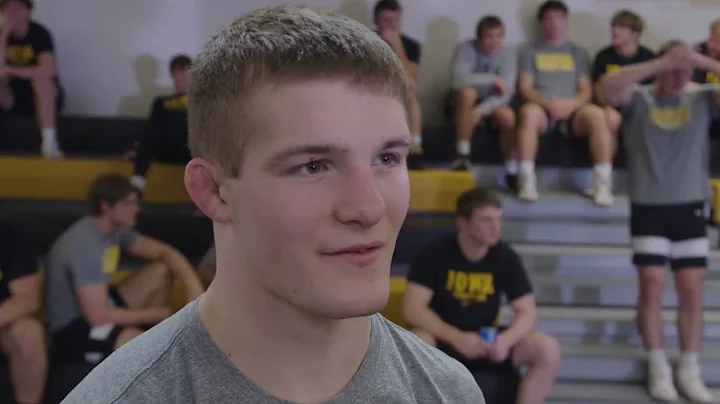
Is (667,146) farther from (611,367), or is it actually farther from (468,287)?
(468,287)

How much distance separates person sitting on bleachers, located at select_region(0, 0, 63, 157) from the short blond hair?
4.17m

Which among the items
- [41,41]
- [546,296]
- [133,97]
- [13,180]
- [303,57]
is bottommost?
[546,296]

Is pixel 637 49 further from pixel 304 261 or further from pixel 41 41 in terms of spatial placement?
pixel 304 261

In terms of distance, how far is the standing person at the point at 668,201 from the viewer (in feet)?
10.5

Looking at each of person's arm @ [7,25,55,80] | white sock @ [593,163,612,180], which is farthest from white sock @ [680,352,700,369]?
person's arm @ [7,25,55,80]

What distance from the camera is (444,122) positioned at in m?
5.29

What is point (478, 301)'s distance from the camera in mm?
2908

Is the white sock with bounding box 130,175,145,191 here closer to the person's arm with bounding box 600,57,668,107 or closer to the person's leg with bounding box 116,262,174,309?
the person's leg with bounding box 116,262,174,309

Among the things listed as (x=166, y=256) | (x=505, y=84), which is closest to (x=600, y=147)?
(x=505, y=84)

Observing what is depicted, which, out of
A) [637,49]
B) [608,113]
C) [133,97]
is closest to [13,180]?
[133,97]

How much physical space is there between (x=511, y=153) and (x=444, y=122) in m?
1.02

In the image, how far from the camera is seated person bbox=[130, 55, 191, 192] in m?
4.34

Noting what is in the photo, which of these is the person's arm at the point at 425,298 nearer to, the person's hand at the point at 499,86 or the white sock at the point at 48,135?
the person's hand at the point at 499,86

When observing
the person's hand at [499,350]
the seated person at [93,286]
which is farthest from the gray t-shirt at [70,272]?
the person's hand at [499,350]
